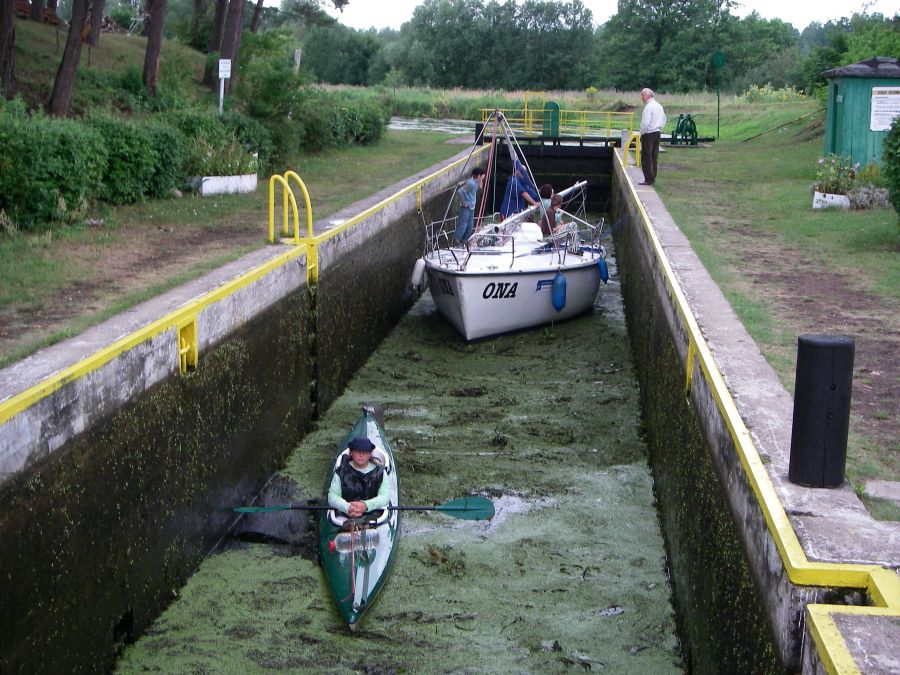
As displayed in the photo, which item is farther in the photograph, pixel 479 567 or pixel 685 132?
pixel 685 132

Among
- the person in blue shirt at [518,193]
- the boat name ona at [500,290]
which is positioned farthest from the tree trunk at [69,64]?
the boat name ona at [500,290]

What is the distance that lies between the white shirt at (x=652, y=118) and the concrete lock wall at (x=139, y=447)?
786 cm

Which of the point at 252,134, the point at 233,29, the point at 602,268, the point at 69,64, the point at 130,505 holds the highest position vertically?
the point at 233,29

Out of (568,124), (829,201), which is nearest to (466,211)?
(829,201)

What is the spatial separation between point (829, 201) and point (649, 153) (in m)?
3.81

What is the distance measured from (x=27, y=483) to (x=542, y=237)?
38.7 ft

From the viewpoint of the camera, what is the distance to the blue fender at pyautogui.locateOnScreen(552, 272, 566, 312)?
15.7 m

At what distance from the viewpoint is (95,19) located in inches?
1132

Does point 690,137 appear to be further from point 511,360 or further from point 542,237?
point 511,360

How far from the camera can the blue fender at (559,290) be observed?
15695mm

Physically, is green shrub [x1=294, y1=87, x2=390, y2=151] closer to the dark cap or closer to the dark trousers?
the dark trousers

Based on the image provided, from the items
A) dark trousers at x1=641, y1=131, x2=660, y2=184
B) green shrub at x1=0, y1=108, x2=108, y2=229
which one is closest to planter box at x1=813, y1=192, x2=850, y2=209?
dark trousers at x1=641, y1=131, x2=660, y2=184

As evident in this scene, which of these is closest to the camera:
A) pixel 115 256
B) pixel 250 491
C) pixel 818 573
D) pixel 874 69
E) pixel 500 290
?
pixel 818 573

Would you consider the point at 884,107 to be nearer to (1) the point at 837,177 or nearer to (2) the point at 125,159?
(1) the point at 837,177
